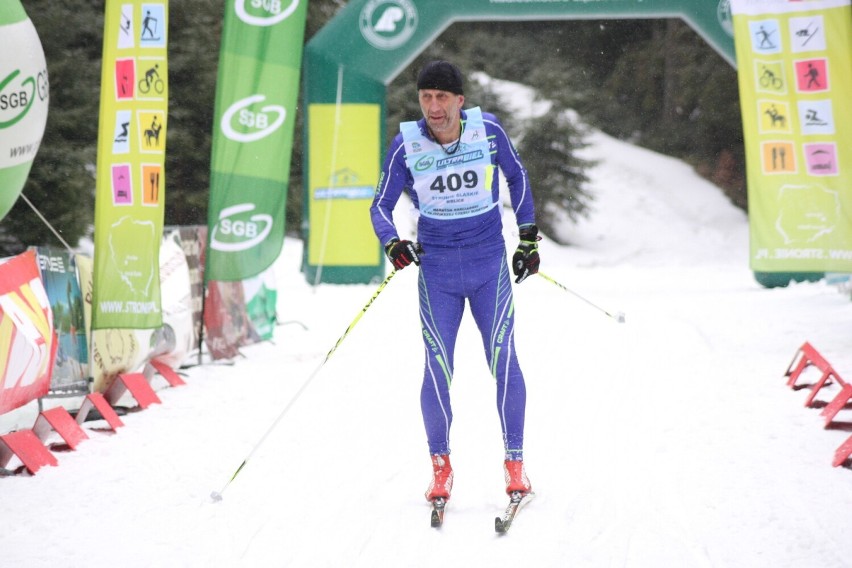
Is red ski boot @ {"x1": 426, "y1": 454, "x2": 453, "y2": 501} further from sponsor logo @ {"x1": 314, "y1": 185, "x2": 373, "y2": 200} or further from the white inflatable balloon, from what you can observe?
sponsor logo @ {"x1": 314, "y1": 185, "x2": 373, "y2": 200}

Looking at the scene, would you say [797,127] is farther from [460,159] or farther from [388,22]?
[388,22]

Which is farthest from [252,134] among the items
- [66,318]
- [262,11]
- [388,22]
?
[388,22]

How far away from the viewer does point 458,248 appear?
14.6 feet

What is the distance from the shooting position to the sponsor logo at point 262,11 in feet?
29.5

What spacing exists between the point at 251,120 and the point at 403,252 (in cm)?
505

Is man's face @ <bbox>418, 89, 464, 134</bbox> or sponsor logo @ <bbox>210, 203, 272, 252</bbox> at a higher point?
man's face @ <bbox>418, 89, 464, 134</bbox>

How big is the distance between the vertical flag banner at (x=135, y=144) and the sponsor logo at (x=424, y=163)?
3.38m

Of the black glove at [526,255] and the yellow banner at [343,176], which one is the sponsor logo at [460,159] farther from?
the yellow banner at [343,176]

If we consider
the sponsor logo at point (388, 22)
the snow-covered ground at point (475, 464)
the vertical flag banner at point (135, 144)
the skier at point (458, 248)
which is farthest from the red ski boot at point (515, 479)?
the sponsor logo at point (388, 22)

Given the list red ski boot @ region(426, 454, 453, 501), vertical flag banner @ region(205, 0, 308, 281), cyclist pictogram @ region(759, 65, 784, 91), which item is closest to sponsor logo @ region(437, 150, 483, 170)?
red ski boot @ region(426, 454, 453, 501)

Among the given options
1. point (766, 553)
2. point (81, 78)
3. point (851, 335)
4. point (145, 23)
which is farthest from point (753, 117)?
point (81, 78)

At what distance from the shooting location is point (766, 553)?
12.2ft

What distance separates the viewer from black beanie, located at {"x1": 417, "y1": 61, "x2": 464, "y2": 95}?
4.28 m

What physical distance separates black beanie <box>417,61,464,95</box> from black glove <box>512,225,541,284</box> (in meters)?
0.68
